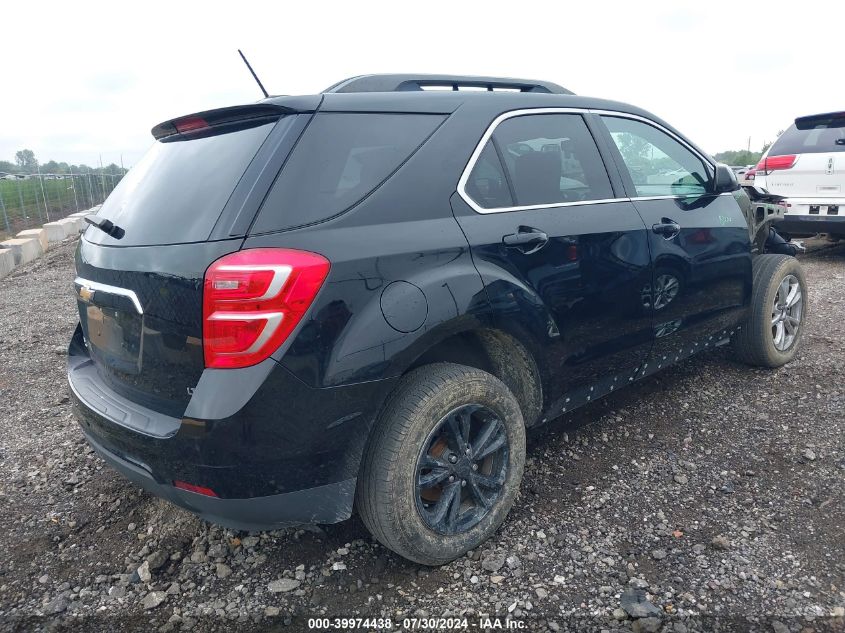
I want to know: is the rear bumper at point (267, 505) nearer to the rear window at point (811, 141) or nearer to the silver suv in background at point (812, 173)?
the silver suv in background at point (812, 173)

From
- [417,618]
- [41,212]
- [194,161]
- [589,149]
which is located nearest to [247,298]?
[194,161]

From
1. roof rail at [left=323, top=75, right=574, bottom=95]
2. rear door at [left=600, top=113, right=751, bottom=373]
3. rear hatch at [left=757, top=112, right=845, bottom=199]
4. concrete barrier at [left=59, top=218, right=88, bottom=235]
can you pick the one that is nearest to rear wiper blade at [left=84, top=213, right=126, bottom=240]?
roof rail at [left=323, top=75, right=574, bottom=95]

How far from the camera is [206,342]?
192cm

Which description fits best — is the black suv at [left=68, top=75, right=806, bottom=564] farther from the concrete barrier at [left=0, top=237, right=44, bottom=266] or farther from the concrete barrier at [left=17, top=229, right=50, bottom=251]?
the concrete barrier at [left=17, top=229, right=50, bottom=251]

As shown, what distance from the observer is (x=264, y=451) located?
6.42 feet

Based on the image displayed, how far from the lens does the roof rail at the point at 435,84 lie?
8.72ft

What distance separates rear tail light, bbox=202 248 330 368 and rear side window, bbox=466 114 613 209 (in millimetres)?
858

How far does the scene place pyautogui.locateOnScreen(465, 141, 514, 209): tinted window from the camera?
2.45 metres

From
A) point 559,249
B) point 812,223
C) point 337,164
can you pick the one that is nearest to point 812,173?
point 812,223

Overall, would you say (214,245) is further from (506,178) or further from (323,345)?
(506,178)

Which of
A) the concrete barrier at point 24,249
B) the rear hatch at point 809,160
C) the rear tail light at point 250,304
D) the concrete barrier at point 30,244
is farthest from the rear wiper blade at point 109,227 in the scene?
the concrete barrier at point 24,249

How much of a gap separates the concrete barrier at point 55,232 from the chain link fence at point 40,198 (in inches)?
60.0

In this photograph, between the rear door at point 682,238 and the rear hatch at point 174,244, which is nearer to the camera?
the rear hatch at point 174,244

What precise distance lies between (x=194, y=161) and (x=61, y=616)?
169 centimetres
